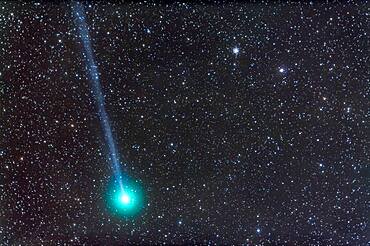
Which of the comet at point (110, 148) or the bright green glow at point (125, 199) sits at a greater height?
the comet at point (110, 148)

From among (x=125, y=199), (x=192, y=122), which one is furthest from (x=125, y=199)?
(x=192, y=122)

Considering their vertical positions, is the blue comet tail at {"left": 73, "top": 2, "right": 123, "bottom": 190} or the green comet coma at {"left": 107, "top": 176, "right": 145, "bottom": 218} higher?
the blue comet tail at {"left": 73, "top": 2, "right": 123, "bottom": 190}

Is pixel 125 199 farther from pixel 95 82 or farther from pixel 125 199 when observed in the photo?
pixel 95 82

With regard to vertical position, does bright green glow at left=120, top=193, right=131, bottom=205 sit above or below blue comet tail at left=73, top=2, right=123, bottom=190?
below

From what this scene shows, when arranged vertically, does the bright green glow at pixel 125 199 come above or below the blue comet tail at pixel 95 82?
below
